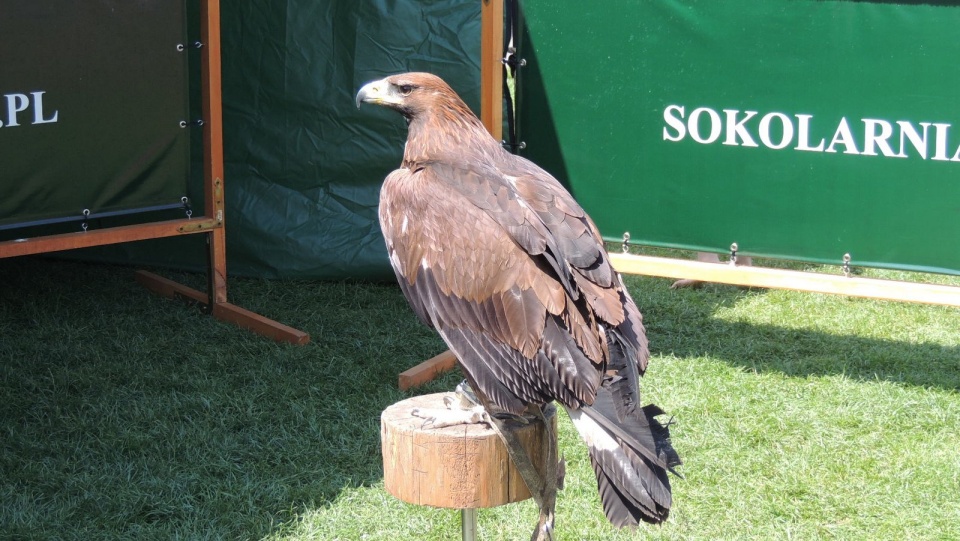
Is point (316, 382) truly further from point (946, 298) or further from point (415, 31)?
point (946, 298)

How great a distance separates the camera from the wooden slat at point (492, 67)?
4.92 m

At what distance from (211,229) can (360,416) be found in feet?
5.05

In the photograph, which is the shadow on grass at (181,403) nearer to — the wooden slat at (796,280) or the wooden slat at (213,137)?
the wooden slat at (213,137)

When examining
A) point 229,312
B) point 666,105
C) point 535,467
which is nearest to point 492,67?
point 666,105

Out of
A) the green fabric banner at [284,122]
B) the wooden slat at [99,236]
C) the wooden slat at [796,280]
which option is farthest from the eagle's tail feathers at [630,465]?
the green fabric banner at [284,122]

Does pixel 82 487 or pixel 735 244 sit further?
pixel 735 244

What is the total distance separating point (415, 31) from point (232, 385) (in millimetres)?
2170

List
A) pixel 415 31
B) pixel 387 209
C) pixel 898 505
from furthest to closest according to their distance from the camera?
pixel 415 31 < pixel 898 505 < pixel 387 209

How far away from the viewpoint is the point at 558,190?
2.96 meters

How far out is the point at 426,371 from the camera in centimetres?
482

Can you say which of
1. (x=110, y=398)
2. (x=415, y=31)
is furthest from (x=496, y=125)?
(x=110, y=398)

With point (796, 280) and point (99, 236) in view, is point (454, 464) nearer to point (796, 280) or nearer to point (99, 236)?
point (796, 280)

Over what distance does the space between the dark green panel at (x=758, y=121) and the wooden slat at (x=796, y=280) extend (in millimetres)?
159

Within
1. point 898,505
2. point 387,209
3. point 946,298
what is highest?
point 387,209
